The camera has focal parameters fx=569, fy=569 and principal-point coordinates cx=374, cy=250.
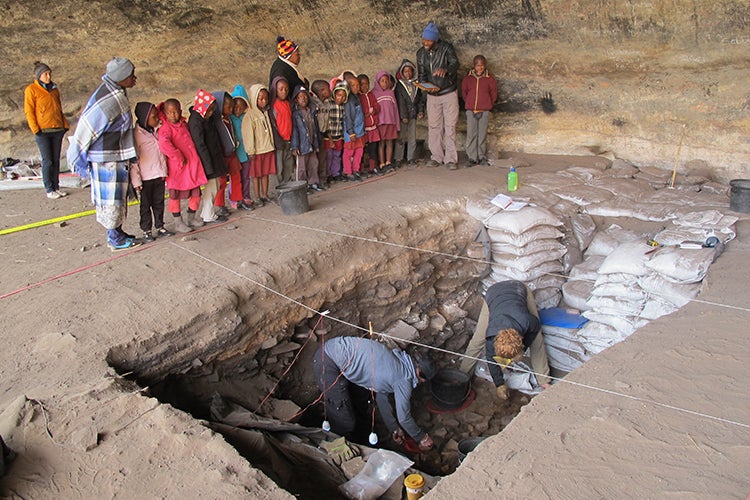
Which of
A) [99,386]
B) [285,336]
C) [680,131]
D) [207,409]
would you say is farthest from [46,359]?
[680,131]

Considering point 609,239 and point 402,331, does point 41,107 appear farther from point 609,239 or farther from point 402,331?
point 609,239

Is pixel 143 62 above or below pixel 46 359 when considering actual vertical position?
above

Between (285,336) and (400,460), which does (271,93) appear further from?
(400,460)

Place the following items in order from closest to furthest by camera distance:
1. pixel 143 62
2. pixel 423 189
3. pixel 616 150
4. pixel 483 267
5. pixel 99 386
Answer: pixel 99 386
pixel 483 267
pixel 423 189
pixel 616 150
pixel 143 62

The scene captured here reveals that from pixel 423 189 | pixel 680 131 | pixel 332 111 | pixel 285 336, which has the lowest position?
pixel 285 336

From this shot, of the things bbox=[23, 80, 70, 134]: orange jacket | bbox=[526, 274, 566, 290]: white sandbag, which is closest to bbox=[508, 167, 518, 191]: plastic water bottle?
bbox=[526, 274, 566, 290]: white sandbag

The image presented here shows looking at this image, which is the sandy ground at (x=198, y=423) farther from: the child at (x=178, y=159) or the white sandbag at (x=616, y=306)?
the white sandbag at (x=616, y=306)

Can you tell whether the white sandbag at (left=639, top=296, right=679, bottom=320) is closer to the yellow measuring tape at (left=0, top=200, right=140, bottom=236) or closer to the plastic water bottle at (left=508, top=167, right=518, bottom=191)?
the plastic water bottle at (left=508, top=167, right=518, bottom=191)

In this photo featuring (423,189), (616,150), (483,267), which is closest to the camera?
(483,267)

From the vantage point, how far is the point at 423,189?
654 cm

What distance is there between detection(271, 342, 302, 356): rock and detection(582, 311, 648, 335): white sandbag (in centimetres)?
265

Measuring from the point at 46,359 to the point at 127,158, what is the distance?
1.82m

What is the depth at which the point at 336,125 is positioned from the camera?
6.65 m

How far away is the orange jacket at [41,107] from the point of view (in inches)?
250
